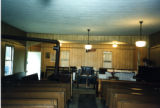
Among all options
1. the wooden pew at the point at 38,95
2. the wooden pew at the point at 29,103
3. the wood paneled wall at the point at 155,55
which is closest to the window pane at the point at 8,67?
the wooden pew at the point at 38,95

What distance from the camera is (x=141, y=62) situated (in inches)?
281

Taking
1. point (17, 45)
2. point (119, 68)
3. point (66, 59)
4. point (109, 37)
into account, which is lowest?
point (119, 68)

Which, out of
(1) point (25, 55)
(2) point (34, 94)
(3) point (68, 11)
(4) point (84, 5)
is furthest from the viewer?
(1) point (25, 55)

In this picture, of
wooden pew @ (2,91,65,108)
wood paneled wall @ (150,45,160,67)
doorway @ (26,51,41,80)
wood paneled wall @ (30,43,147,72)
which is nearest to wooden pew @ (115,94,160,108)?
wooden pew @ (2,91,65,108)

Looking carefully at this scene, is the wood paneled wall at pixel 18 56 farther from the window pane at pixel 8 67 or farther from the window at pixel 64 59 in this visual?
the window at pixel 64 59

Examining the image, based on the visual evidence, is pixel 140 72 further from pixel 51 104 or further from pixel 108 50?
pixel 51 104

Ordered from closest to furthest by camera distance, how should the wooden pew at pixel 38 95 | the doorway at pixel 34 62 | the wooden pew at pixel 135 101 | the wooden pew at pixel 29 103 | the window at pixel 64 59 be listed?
the wooden pew at pixel 29 103 → the wooden pew at pixel 135 101 → the wooden pew at pixel 38 95 → the doorway at pixel 34 62 → the window at pixel 64 59

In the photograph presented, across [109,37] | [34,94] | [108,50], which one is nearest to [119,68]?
[108,50]

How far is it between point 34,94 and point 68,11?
2.22 metres

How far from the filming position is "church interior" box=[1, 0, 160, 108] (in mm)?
2234

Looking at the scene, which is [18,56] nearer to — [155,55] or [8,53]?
[8,53]

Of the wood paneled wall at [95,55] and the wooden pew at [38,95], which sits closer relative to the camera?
the wooden pew at [38,95]

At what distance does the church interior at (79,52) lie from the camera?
223 centimetres

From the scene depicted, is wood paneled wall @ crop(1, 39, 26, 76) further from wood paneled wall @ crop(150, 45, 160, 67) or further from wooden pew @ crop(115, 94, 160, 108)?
wood paneled wall @ crop(150, 45, 160, 67)
